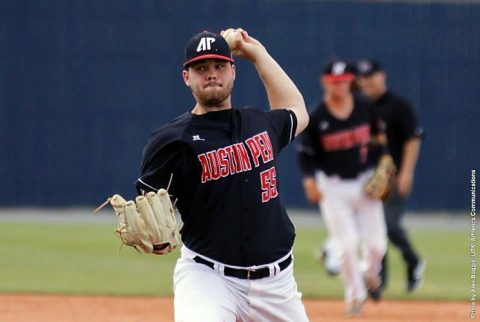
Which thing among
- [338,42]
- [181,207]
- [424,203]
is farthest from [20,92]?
[181,207]

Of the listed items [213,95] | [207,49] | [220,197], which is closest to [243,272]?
[220,197]

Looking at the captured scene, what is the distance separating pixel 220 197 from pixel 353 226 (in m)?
4.35

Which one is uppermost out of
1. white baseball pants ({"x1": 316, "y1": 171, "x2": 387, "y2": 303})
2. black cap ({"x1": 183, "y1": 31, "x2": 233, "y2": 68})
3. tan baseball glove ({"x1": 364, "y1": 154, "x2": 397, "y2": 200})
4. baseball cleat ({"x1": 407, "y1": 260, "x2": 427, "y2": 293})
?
black cap ({"x1": 183, "y1": 31, "x2": 233, "y2": 68})

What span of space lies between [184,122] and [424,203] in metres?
14.5

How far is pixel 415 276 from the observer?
1072 cm

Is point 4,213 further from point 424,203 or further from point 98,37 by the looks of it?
point 424,203

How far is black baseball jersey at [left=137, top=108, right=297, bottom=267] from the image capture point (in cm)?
521

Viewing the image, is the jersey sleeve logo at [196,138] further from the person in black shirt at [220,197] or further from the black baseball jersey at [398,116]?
the black baseball jersey at [398,116]

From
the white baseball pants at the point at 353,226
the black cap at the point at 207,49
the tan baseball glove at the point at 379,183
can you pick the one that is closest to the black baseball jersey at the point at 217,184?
the black cap at the point at 207,49

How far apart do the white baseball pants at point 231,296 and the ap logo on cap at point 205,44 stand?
951 millimetres

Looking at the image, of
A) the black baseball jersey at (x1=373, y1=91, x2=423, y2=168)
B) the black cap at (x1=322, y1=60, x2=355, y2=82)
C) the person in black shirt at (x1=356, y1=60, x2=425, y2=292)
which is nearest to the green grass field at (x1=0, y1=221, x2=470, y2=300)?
the person in black shirt at (x1=356, y1=60, x2=425, y2=292)

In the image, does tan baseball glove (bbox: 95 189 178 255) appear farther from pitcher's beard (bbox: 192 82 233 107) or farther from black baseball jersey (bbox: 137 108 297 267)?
pitcher's beard (bbox: 192 82 233 107)

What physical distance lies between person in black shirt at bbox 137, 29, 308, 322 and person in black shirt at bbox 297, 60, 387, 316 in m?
4.06

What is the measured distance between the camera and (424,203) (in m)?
19.3
